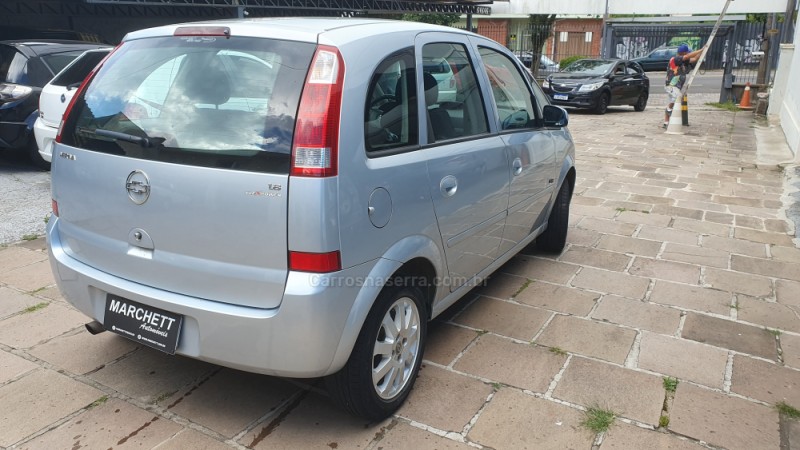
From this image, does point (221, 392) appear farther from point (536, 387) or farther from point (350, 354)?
point (536, 387)

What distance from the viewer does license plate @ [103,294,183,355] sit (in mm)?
2451

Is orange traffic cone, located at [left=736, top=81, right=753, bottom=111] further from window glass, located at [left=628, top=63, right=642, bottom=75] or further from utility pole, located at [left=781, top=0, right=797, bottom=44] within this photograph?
window glass, located at [left=628, top=63, right=642, bottom=75]

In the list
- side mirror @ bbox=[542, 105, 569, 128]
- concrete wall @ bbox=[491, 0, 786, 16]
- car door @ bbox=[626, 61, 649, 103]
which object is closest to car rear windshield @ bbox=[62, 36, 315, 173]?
side mirror @ bbox=[542, 105, 569, 128]

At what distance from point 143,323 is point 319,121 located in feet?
3.81

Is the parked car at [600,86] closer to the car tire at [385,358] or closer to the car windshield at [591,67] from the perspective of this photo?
the car windshield at [591,67]

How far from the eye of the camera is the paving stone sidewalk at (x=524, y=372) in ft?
8.62

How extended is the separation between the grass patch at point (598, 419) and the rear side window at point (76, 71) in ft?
21.6

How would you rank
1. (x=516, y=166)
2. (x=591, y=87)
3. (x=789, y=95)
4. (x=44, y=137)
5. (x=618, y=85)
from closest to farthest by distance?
(x=516, y=166)
(x=44, y=137)
(x=789, y=95)
(x=591, y=87)
(x=618, y=85)

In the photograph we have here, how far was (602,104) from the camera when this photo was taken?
16078mm

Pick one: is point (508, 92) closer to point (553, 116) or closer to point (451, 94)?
point (553, 116)

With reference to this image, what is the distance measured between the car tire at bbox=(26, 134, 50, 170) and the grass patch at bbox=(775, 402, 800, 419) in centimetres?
771

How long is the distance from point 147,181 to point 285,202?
2.16 feet

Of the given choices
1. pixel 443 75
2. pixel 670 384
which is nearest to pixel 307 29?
pixel 443 75

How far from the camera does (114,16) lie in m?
16.9
